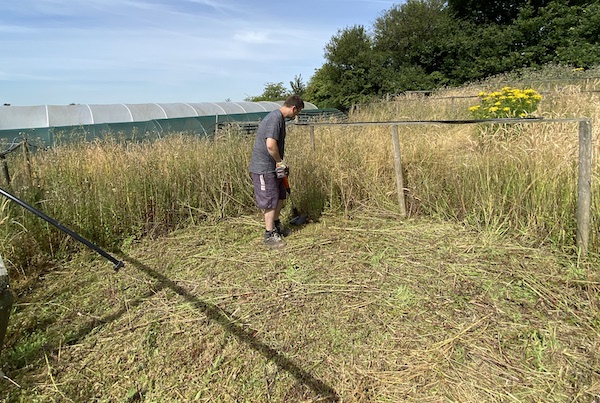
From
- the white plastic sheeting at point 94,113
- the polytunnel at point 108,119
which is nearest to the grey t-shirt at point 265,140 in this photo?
the polytunnel at point 108,119

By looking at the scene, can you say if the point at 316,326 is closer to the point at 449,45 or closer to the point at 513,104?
the point at 513,104

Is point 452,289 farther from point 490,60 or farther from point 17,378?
point 490,60

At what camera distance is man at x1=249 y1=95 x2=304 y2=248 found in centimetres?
343

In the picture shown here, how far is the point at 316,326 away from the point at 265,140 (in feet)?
6.11

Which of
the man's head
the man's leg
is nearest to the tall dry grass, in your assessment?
the man's leg

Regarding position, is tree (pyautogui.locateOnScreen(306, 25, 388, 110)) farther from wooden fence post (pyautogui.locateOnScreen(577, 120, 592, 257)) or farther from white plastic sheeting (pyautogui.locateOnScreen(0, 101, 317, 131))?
wooden fence post (pyautogui.locateOnScreen(577, 120, 592, 257))

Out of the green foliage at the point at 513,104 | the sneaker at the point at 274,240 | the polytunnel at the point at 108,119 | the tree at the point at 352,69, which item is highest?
the tree at the point at 352,69

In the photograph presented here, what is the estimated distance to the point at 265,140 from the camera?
3523 millimetres

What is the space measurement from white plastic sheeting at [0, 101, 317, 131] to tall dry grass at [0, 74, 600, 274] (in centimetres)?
719

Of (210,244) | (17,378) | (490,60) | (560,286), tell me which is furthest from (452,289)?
(490,60)

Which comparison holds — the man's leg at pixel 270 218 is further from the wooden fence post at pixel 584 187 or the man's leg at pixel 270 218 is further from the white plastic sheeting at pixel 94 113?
the white plastic sheeting at pixel 94 113

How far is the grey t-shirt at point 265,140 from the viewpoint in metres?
3.43

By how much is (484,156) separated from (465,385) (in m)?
2.49

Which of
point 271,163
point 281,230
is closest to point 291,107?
point 271,163
